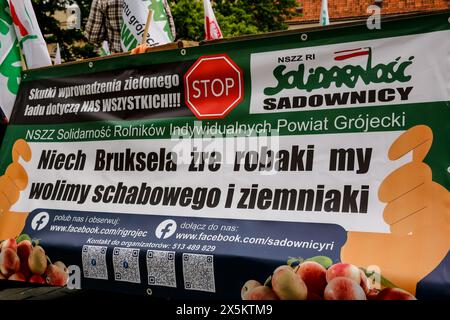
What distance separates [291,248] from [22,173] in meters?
2.04

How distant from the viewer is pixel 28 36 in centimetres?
439

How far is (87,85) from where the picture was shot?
367 cm

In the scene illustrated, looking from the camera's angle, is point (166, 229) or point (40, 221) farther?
point (40, 221)

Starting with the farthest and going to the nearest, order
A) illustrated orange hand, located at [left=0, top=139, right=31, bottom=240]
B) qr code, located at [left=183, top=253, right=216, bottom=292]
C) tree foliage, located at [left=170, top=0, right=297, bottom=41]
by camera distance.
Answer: tree foliage, located at [left=170, top=0, right=297, bottom=41]
illustrated orange hand, located at [left=0, top=139, right=31, bottom=240]
qr code, located at [left=183, top=253, right=216, bottom=292]

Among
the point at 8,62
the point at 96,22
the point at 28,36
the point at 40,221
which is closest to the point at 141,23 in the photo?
the point at 96,22

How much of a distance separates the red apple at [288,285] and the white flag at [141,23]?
3.48m

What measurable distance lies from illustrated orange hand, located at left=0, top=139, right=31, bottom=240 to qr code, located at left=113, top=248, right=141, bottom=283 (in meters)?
0.85

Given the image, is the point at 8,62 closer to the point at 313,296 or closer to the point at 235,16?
the point at 313,296

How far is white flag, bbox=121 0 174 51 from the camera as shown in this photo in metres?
5.64

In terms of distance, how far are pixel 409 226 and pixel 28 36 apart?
3.27 metres

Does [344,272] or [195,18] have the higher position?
[195,18]

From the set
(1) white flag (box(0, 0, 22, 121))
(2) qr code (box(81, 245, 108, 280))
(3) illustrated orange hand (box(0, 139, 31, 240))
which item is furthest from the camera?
(1) white flag (box(0, 0, 22, 121))

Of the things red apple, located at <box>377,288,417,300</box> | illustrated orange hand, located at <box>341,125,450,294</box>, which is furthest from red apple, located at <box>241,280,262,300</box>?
red apple, located at <box>377,288,417,300</box>

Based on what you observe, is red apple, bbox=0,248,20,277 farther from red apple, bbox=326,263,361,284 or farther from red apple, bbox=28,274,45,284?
red apple, bbox=326,263,361,284
